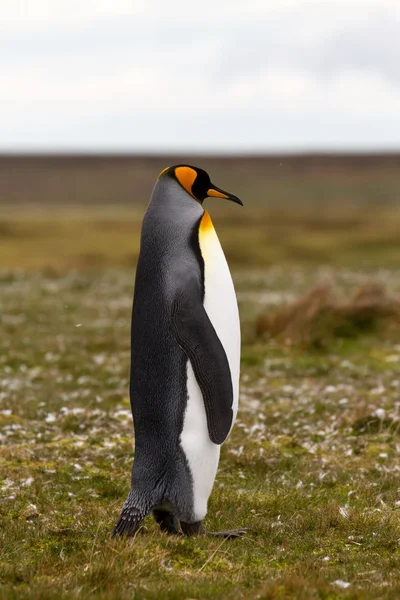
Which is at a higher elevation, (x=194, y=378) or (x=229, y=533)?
(x=194, y=378)

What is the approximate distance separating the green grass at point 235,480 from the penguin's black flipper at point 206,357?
41.7 inches

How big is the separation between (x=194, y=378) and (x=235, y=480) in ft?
9.35

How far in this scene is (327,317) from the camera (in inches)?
779

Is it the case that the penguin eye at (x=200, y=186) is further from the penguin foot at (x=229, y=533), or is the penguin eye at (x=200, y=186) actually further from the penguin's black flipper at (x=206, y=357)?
the penguin foot at (x=229, y=533)

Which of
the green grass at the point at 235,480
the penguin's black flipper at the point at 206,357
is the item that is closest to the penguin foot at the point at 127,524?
the green grass at the point at 235,480

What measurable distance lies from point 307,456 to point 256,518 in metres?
2.91

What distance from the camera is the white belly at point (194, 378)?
7.46m

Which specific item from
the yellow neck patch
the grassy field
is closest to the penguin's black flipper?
the yellow neck patch

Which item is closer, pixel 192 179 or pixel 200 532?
pixel 200 532

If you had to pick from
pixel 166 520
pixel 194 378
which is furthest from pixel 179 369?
A: pixel 166 520

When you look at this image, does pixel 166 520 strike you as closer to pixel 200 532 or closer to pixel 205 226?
pixel 200 532

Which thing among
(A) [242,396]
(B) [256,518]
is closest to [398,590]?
(B) [256,518]

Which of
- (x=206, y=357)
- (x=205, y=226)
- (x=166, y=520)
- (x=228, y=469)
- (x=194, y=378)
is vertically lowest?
(x=228, y=469)

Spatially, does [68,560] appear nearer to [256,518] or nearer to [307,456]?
[256,518]
